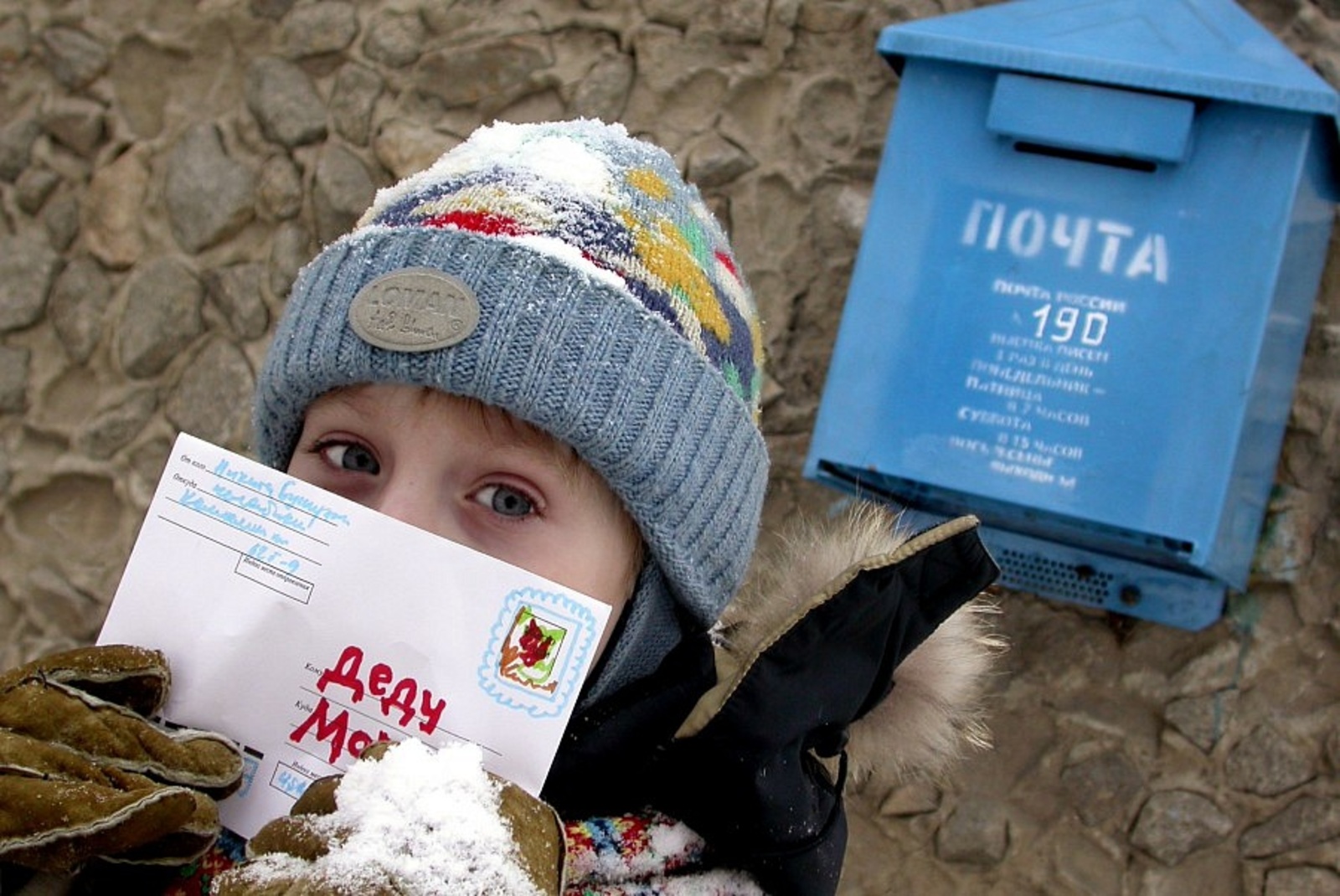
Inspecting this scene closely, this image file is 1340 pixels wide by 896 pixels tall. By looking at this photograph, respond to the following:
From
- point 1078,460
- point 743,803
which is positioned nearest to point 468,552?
point 743,803

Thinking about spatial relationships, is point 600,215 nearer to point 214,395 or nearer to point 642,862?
point 642,862

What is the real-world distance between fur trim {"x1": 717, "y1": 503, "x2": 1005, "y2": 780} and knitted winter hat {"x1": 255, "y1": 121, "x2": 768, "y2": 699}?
0.16 ft

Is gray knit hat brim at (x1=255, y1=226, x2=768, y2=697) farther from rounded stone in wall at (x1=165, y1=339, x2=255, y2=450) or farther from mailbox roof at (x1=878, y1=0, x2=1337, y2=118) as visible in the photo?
rounded stone in wall at (x1=165, y1=339, x2=255, y2=450)

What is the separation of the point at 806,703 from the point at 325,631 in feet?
1.13

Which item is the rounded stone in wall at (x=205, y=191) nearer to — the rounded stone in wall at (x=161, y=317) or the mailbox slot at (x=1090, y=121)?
the rounded stone in wall at (x=161, y=317)

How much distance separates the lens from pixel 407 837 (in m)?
0.71

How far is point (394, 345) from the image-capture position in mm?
907

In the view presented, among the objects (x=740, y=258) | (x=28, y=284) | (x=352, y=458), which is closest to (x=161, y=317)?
(x=28, y=284)

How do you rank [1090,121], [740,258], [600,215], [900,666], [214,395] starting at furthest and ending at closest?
1. [214,395]
2. [740,258]
3. [1090,121]
4. [900,666]
5. [600,215]

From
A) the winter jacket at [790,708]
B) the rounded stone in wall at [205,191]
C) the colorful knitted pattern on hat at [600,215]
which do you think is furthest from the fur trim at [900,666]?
the rounded stone in wall at [205,191]

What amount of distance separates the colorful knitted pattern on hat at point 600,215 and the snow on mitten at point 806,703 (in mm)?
191

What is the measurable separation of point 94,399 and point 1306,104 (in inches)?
80.4

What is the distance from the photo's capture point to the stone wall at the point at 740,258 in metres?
1.80

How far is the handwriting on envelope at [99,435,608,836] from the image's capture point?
2.75 ft
